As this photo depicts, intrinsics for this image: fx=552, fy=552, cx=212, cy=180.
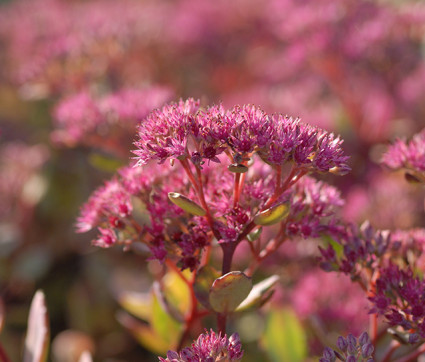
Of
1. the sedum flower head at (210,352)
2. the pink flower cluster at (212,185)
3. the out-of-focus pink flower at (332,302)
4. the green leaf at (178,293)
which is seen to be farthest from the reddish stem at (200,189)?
the out-of-focus pink flower at (332,302)

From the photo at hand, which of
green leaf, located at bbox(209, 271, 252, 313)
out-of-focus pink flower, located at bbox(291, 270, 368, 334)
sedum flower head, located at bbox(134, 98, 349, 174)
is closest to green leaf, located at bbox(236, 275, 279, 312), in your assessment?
green leaf, located at bbox(209, 271, 252, 313)

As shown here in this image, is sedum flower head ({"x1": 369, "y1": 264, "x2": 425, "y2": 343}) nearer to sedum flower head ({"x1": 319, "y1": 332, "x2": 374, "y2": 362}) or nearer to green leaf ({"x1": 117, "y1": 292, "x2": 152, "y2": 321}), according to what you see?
sedum flower head ({"x1": 319, "y1": 332, "x2": 374, "y2": 362})

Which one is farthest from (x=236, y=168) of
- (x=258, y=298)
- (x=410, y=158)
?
(x=410, y=158)

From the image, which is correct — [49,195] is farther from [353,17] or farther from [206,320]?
[353,17]

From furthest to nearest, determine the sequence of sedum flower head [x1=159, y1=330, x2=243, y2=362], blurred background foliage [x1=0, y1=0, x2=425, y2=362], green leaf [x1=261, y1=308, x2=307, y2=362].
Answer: blurred background foliage [x1=0, y1=0, x2=425, y2=362] → green leaf [x1=261, y1=308, x2=307, y2=362] → sedum flower head [x1=159, y1=330, x2=243, y2=362]

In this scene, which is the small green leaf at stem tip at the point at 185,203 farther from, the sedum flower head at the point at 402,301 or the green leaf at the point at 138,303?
the green leaf at the point at 138,303

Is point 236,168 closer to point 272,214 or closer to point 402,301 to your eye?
point 272,214
